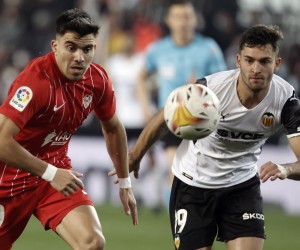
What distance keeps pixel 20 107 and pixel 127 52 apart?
8.59 m

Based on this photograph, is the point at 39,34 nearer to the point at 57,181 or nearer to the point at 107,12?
the point at 107,12

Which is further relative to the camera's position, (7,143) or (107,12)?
(107,12)

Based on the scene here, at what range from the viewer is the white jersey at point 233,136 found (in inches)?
243

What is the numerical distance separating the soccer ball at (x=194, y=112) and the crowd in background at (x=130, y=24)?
8303mm

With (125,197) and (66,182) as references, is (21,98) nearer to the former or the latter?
(66,182)

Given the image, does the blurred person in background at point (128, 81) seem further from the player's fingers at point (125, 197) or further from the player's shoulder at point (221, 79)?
the player's shoulder at point (221, 79)

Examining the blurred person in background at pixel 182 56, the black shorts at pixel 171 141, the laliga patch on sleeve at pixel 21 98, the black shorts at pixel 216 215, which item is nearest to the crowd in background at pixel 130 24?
the blurred person in background at pixel 182 56

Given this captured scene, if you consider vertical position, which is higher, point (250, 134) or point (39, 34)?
point (250, 134)

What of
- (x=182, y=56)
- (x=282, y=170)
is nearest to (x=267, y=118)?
(x=282, y=170)

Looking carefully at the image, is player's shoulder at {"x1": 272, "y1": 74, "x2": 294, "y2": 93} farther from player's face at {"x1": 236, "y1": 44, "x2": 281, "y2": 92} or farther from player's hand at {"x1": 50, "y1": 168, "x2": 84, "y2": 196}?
player's hand at {"x1": 50, "y1": 168, "x2": 84, "y2": 196}

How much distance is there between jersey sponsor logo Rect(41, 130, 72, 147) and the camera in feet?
20.8

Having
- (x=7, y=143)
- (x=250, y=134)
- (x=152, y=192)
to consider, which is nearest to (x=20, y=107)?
(x=7, y=143)

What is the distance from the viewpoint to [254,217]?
6.28 metres

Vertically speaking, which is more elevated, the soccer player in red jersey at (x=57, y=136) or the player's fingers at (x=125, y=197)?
the soccer player in red jersey at (x=57, y=136)
